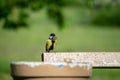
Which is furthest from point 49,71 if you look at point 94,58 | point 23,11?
point 23,11

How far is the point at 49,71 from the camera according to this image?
174 cm

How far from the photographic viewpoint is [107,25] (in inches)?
106

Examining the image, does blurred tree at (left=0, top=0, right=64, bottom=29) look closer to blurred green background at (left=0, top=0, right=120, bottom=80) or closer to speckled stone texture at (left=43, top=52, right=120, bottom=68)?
blurred green background at (left=0, top=0, right=120, bottom=80)

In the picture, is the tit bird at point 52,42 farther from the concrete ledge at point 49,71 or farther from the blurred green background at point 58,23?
the concrete ledge at point 49,71

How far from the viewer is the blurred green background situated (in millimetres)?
2264

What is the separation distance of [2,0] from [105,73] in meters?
0.47

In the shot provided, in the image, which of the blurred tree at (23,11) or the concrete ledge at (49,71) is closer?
the concrete ledge at (49,71)

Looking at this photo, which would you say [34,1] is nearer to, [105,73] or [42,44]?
[105,73]

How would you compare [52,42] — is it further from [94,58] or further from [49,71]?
[49,71]

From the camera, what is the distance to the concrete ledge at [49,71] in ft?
5.70

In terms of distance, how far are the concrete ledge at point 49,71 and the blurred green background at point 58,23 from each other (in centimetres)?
44

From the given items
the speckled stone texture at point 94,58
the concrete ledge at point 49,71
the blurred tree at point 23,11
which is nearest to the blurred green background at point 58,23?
the blurred tree at point 23,11

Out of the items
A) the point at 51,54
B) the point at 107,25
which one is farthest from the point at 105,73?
the point at 51,54

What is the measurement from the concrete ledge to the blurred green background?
439 millimetres
